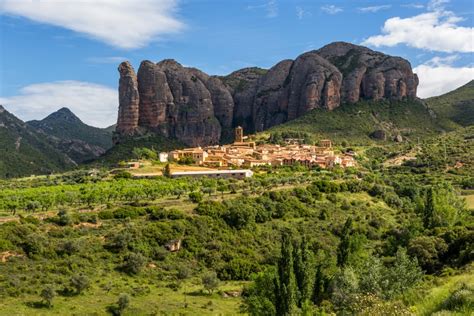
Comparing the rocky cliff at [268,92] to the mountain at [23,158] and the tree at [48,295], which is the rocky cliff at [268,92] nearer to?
the mountain at [23,158]

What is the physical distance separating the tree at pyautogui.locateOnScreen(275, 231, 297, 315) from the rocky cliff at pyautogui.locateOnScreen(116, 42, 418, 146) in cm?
13981

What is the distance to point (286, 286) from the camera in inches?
1286

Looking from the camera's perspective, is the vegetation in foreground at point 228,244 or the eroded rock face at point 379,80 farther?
the eroded rock face at point 379,80

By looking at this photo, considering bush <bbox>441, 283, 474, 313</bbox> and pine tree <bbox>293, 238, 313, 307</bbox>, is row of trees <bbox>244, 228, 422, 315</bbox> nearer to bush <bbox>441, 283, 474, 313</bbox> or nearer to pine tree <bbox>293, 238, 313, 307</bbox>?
pine tree <bbox>293, 238, 313, 307</bbox>

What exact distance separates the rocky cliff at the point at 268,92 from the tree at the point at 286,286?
459 ft

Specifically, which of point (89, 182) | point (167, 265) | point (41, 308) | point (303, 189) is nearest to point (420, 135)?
point (303, 189)

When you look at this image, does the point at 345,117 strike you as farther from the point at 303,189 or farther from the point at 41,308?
the point at 41,308

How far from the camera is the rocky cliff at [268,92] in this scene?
171m

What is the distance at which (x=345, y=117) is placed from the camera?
15838 cm

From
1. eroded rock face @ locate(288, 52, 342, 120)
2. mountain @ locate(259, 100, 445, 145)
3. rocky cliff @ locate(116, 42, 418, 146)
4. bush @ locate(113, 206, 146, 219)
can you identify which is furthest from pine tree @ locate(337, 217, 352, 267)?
rocky cliff @ locate(116, 42, 418, 146)

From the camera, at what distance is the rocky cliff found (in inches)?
6732

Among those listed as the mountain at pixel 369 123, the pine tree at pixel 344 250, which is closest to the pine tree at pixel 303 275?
the pine tree at pixel 344 250

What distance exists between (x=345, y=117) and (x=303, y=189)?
3592 inches

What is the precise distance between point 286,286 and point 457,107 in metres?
165
